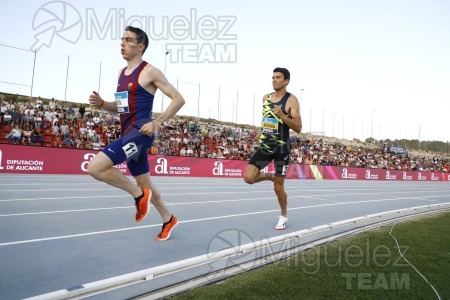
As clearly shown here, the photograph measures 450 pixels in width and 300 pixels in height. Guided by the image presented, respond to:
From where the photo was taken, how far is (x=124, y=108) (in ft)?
12.7

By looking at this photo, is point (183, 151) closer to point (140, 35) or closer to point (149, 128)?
point (140, 35)

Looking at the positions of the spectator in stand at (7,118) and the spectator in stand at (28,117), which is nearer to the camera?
the spectator in stand at (7,118)

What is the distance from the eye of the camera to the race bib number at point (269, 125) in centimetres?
541

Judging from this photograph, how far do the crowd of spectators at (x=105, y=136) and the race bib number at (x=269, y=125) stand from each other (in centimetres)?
488

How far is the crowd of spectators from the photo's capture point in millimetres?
15469

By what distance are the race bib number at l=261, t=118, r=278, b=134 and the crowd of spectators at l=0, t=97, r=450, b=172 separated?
16.0 ft

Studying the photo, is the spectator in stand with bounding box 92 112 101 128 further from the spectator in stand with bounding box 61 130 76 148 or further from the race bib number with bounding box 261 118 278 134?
the race bib number with bounding box 261 118 278 134

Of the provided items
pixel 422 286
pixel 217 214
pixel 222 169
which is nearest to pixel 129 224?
pixel 217 214

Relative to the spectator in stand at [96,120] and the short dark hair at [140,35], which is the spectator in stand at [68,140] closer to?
the spectator in stand at [96,120]

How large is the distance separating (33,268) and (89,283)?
792mm

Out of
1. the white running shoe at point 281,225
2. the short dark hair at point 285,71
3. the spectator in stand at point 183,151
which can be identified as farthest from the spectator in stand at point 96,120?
the white running shoe at point 281,225

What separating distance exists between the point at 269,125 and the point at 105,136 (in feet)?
48.5

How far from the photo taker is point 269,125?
5484 mm

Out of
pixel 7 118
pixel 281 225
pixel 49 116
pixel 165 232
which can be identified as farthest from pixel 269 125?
pixel 49 116
